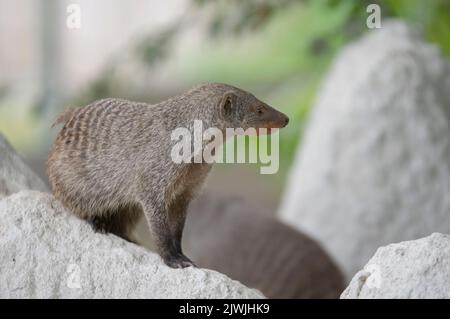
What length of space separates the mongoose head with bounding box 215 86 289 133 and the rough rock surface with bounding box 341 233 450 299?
13.4 inches

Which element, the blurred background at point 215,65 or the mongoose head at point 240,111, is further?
the blurred background at point 215,65

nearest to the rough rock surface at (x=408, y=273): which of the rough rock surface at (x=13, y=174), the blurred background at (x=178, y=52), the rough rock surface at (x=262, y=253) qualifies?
the rough rock surface at (x=13, y=174)

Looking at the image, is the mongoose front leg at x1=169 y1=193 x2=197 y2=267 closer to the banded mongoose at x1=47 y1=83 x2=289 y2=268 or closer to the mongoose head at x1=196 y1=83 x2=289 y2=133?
the banded mongoose at x1=47 y1=83 x2=289 y2=268

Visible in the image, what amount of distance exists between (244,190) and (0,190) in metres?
2.97

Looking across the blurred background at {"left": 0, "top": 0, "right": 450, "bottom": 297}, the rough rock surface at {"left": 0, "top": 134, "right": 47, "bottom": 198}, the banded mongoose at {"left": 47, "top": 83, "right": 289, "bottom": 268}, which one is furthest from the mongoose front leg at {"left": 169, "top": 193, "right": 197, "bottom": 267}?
the blurred background at {"left": 0, "top": 0, "right": 450, "bottom": 297}

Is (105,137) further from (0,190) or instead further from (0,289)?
(0,289)

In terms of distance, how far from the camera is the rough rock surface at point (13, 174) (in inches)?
62.7

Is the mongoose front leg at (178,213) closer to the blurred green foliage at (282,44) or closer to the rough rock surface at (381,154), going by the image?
the rough rock surface at (381,154)

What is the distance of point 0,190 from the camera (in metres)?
1.57

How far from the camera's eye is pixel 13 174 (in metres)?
1.63

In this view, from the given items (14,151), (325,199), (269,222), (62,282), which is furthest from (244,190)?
(62,282)

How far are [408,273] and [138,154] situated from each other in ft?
1.79

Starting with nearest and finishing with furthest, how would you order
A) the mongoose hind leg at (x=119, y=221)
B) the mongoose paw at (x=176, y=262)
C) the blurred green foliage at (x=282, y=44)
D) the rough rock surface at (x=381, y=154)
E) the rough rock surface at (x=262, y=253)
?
1. the mongoose paw at (x=176, y=262)
2. the mongoose hind leg at (x=119, y=221)
3. the rough rock surface at (x=262, y=253)
4. the rough rock surface at (x=381, y=154)
5. the blurred green foliage at (x=282, y=44)

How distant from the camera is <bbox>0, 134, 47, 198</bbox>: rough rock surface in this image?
1.59 meters
